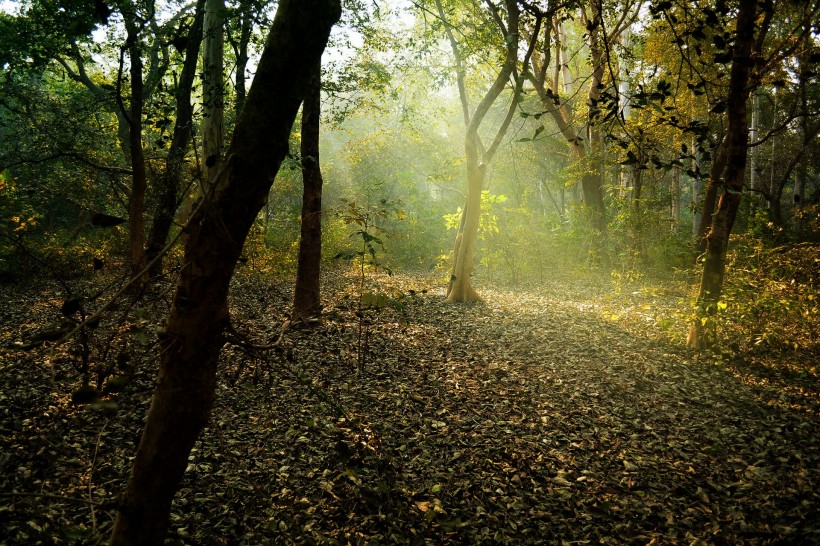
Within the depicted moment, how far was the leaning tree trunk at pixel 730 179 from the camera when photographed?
519 cm

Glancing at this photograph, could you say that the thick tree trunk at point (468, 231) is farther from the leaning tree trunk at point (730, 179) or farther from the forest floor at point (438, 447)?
the leaning tree trunk at point (730, 179)

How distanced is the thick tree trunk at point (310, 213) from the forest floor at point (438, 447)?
712mm

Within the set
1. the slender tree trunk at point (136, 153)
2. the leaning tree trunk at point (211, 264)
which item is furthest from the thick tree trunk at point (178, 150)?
the leaning tree trunk at point (211, 264)

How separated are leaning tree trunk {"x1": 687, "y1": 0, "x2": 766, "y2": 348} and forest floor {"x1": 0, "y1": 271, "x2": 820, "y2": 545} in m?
0.69

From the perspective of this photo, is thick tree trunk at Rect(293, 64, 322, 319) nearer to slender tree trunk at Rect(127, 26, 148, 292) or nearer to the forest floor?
the forest floor

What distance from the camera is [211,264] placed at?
159cm

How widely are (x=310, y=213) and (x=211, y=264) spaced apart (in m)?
5.17

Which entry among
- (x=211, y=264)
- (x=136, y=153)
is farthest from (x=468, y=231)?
(x=211, y=264)

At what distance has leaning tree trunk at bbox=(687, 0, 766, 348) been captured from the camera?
519 centimetres

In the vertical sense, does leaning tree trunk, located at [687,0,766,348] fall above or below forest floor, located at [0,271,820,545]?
above

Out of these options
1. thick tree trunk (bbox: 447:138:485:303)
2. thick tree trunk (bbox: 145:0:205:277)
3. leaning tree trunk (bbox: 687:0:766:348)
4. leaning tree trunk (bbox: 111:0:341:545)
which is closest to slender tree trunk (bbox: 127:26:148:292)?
thick tree trunk (bbox: 145:0:205:277)

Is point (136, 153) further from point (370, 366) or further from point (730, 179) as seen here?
point (730, 179)

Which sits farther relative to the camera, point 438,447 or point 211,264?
point 438,447

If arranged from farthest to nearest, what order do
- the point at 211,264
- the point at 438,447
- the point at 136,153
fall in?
the point at 136,153
the point at 438,447
the point at 211,264
